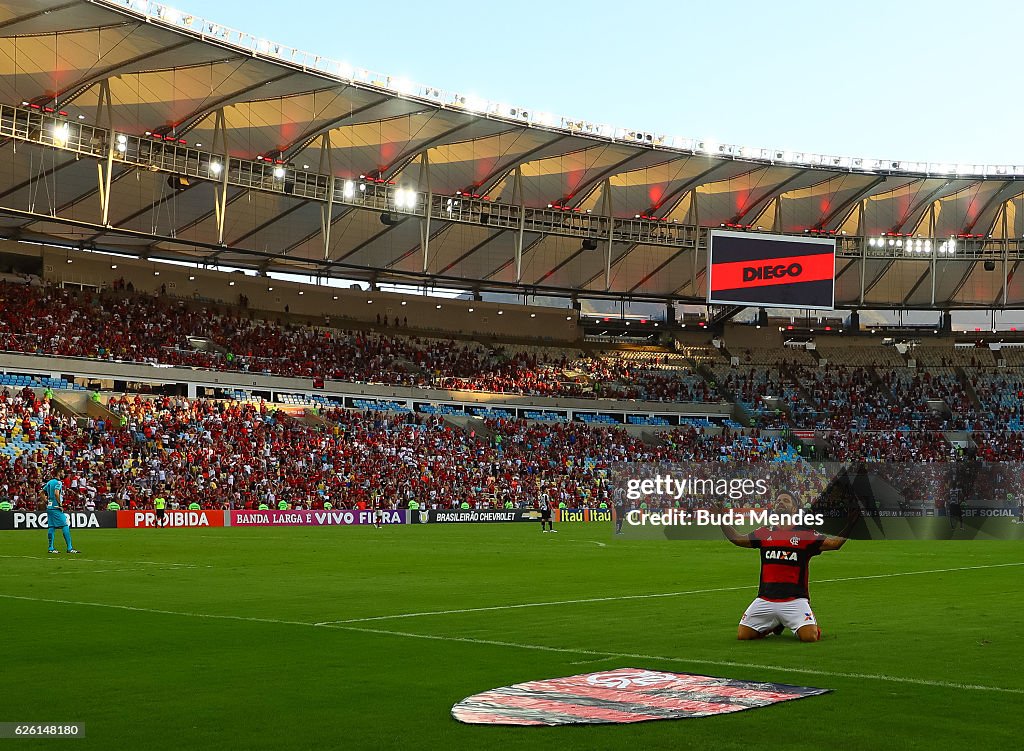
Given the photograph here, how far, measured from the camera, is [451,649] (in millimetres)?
11398

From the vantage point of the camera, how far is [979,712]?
8062 mm

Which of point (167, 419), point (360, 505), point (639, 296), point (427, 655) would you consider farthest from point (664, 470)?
point (639, 296)

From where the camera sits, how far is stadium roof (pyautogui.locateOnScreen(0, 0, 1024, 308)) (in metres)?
50.9

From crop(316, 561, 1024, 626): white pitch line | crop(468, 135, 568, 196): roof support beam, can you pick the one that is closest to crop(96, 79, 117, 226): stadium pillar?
crop(468, 135, 568, 196): roof support beam

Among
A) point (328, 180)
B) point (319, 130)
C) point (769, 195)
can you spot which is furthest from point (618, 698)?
point (769, 195)

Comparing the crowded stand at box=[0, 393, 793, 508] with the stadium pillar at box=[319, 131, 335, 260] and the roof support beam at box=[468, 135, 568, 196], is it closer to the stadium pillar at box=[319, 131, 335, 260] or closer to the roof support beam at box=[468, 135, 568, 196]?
the stadium pillar at box=[319, 131, 335, 260]

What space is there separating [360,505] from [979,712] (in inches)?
1755

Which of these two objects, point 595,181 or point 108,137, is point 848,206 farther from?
point 108,137

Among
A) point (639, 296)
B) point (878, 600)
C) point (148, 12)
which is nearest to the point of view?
point (878, 600)

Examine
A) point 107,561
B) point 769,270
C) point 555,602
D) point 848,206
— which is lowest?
point 107,561

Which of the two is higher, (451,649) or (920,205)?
(920,205)

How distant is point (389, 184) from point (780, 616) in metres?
56.9

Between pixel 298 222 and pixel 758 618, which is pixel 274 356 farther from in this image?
pixel 758 618

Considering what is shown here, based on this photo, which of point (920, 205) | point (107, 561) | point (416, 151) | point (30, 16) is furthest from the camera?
point (920, 205)
